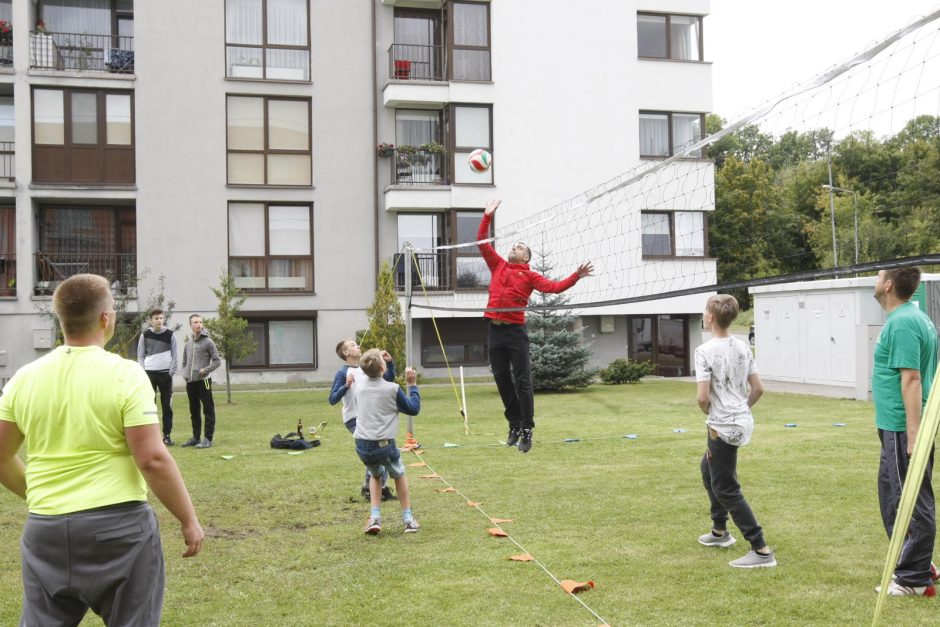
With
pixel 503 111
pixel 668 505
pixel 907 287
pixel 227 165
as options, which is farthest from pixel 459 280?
pixel 907 287

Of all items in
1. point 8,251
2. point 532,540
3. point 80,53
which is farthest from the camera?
point 80,53

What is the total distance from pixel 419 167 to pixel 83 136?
10015 millimetres

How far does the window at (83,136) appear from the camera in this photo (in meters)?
26.2

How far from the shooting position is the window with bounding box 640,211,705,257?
2875cm

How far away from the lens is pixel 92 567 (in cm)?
334

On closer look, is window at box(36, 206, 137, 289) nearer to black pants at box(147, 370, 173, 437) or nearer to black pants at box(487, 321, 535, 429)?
black pants at box(147, 370, 173, 437)

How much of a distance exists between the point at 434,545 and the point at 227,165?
22.5 metres

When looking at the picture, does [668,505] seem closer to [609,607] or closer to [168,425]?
[609,607]

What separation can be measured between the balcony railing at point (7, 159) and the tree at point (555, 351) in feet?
52.7

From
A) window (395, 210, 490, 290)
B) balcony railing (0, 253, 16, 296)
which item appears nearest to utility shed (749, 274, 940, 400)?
window (395, 210, 490, 290)

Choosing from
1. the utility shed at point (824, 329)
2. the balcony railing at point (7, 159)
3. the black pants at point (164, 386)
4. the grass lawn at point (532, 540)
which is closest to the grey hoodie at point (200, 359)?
the black pants at point (164, 386)

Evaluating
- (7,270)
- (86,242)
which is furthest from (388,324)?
(7,270)

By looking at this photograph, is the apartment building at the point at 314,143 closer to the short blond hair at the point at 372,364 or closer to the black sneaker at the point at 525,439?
the black sneaker at the point at 525,439

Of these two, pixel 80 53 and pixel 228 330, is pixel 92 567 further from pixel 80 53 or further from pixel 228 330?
pixel 80 53
